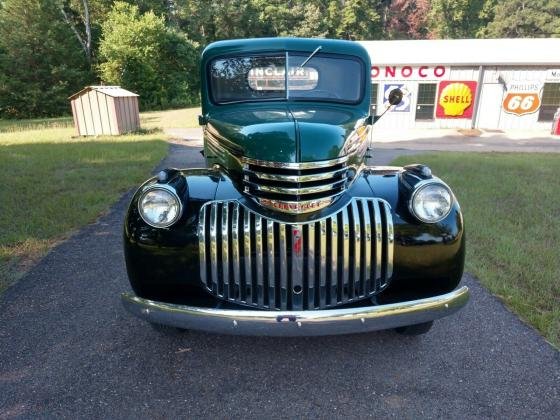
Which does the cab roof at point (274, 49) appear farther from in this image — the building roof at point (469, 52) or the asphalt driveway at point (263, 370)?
the building roof at point (469, 52)

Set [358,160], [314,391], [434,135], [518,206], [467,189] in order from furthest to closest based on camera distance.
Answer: [434,135] < [467,189] < [518,206] < [358,160] < [314,391]

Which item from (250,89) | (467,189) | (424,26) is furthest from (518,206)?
(424,26)

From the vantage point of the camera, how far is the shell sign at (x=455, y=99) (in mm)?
17344

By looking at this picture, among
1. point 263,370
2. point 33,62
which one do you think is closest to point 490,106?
point 263,370

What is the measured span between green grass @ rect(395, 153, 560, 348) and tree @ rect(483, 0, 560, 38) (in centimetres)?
3871

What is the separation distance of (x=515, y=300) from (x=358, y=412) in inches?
74.7

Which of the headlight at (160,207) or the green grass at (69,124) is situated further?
the green grass at (69,124)

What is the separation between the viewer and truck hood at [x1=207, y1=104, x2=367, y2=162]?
2539 mm

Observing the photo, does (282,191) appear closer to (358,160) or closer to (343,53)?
(358,160)

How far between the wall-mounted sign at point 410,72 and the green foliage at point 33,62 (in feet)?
66.7

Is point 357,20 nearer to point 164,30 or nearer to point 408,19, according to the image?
point 408,19

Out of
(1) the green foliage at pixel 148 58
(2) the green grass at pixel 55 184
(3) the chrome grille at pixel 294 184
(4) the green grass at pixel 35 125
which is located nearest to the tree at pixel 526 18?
(1) the green foliage at pixel 148 58

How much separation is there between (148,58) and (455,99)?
2124 centimetres

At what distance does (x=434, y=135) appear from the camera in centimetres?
1642
